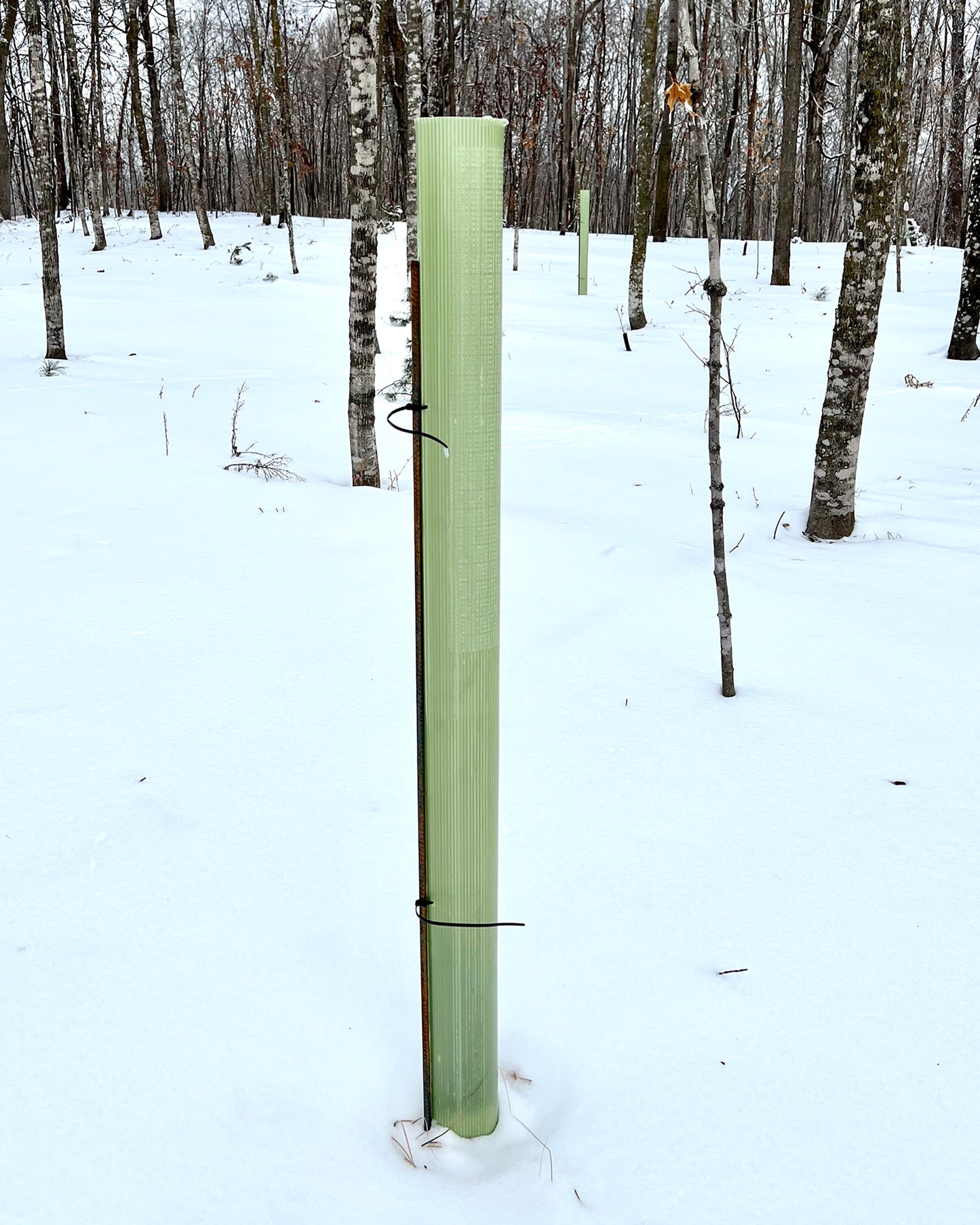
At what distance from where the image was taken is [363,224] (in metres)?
5.39

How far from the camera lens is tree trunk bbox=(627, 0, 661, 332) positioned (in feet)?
39.1

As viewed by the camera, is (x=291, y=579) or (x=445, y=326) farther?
(x=291, y=579)

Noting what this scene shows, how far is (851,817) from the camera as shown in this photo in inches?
102

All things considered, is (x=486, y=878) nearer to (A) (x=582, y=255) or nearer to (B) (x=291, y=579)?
(B) (x=291, y=579)

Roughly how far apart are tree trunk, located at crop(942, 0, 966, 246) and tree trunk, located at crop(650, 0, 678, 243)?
208 inches

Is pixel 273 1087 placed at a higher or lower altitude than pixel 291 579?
lower

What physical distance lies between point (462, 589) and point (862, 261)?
4.10m

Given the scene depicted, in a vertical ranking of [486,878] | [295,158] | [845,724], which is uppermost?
[295,158]

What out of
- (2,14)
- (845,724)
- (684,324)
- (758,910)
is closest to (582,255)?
(684,324)

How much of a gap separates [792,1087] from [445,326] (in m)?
1.54

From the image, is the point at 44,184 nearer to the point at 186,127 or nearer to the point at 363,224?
the point at 363,224

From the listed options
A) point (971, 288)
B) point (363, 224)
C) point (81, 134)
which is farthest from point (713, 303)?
point (81, 134)

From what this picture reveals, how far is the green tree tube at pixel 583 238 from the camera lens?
13.5 m

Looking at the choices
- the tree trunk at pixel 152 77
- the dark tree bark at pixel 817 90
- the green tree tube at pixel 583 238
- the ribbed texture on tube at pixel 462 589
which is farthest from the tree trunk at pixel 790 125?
the ribbed texture on tube at pixel 462 589
